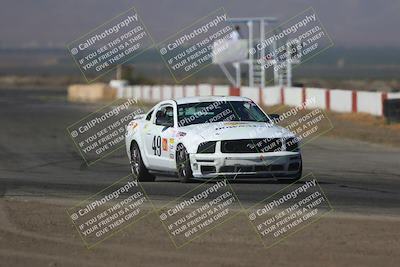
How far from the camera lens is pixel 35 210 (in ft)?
38.9

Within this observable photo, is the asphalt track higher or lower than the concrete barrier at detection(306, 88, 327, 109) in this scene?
higher

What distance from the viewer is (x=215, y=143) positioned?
48.5ft

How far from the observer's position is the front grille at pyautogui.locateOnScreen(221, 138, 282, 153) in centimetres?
1472

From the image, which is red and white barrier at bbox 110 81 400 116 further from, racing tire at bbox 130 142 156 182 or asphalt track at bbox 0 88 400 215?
racing tire at bbox 130 142 156 182

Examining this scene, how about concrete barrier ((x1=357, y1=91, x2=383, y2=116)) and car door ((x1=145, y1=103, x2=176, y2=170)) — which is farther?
concrete barrier ((x1=357, y1=91, x2=383, y2=116))

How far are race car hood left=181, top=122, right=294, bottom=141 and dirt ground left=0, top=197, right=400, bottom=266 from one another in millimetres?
3632

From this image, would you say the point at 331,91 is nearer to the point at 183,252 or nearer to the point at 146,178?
the point at 146,178

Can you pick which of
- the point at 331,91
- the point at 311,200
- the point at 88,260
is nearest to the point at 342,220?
the point at 311,200

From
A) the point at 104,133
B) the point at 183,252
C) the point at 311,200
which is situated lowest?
the point at 104,133

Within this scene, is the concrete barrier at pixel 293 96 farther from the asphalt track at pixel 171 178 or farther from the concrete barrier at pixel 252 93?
the asphalt track at pixel 171 178

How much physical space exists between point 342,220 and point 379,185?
4494mm

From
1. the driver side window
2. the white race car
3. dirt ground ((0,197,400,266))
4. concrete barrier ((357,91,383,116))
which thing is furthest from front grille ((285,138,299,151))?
concrete barrier ((357,91,383,116))

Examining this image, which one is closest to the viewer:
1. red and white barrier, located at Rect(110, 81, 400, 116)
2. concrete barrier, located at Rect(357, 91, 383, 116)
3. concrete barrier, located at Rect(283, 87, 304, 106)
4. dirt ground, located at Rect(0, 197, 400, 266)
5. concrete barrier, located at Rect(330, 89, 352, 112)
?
dirt ground, located at Rect(0, 197, 400, 266)

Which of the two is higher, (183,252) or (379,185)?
(183,252)
